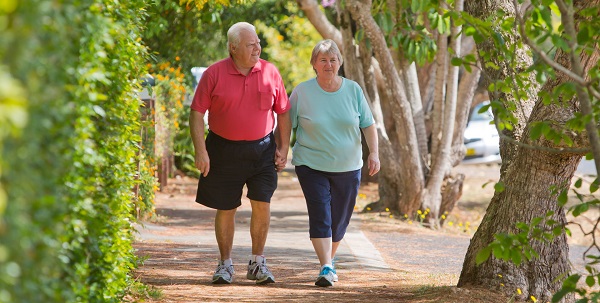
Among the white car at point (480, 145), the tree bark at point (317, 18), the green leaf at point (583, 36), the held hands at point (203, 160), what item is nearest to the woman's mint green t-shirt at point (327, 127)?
the held hands at point (203, 160)

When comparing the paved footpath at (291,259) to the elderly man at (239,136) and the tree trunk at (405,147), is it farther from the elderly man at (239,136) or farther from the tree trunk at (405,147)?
the tree trunk at (405,147)

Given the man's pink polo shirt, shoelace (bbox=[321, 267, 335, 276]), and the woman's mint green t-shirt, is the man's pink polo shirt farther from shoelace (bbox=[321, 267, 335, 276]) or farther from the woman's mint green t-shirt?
shoelace (bbox=[321, 267, 335, 276])

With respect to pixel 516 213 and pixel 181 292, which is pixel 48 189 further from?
pixel 516 213

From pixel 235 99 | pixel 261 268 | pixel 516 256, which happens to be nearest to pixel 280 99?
pixel 235 99

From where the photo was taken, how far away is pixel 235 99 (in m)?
6.92

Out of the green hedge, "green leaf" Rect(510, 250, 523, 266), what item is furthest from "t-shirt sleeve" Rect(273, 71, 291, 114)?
"green leaf" Rect(510, 250, 523, 266)

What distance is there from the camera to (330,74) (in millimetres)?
7203

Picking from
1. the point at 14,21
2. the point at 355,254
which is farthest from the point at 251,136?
the point at 14,21

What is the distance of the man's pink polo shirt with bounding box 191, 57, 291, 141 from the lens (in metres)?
6.89

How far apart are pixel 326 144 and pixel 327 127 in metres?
0.13

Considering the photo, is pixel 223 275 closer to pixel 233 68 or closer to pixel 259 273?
pixel 259 273

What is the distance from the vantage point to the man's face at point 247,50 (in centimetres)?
686

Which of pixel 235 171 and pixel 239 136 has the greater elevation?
pixel 239 136

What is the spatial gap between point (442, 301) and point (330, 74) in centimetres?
187
